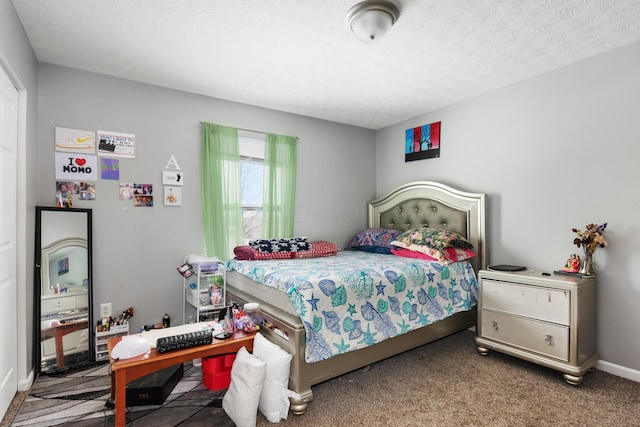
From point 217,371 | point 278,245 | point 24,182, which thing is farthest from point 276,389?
point 24,182

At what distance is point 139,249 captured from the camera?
9.34ft

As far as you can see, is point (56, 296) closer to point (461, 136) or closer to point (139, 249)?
point (139, 249)

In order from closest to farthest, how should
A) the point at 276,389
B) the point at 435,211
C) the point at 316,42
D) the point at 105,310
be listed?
1. the point at 276,389
2. the point at 316,42
3. the point at 105,310
4. the point at 435,211

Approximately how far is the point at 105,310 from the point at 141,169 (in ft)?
3.93

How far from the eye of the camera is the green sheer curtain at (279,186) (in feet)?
11.4

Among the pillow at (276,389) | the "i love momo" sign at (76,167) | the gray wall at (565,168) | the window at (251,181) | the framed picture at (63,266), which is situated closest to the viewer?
the pillow at (276,389)

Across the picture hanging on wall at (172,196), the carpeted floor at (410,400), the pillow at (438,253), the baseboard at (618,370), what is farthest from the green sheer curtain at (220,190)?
the baseboard at (618,370)

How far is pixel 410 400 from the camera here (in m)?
2.00

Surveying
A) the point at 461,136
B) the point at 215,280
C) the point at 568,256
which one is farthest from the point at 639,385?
the point at 215,280

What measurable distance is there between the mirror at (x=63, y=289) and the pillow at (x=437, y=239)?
2.71 m

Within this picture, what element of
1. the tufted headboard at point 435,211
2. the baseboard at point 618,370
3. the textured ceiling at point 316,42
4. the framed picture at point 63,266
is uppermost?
the textured ceiling at point 316,42

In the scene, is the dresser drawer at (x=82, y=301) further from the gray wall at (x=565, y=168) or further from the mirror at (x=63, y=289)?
the gray wall at (x=565, y=168)

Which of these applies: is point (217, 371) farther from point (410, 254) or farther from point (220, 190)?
point (410, 254)

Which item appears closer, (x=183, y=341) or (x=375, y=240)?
(x=183, y=341)
